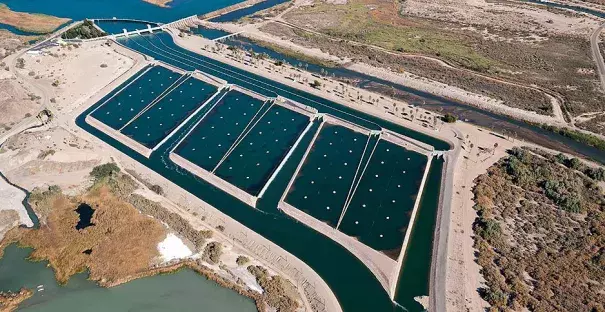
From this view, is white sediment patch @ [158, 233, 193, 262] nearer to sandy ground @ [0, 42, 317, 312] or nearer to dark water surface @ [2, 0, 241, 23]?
sandy ground @ [0, 42, 317, 312]

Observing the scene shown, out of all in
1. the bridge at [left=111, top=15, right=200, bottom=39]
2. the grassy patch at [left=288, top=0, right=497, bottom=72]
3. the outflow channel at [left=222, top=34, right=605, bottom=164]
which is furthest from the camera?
the bridge at [left=111, top=15, right=200, bottom=39]

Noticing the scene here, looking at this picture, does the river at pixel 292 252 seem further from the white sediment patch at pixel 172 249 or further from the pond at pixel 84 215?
the pond at pixel 84 215

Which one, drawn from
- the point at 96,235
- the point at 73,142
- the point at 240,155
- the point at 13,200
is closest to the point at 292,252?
the point at 240,155

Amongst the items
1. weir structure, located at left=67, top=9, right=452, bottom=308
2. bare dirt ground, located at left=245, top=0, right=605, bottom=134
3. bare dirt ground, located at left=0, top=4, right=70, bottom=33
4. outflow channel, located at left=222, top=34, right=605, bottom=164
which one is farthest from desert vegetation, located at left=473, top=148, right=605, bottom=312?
bare dirt ground, located at left=0, top=4, right=70, bottom=33

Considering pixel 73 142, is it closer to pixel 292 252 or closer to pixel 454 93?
pixel 292 252

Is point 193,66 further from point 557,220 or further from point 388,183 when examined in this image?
point 557,220

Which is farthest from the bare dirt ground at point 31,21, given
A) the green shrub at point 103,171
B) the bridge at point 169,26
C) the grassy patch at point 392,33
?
the green shrub at point 103,171
